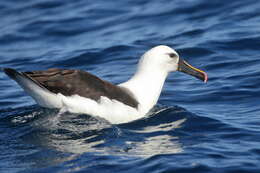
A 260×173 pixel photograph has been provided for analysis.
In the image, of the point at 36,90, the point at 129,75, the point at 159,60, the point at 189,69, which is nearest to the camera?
the point at 36,90

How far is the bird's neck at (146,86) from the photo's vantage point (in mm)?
9336

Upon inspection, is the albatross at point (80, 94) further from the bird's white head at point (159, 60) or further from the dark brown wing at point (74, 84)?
the bird's white head at point (159, 60)

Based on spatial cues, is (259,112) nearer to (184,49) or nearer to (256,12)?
(184,49)

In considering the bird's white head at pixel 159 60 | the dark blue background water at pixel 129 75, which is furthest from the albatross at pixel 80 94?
the bird's white head at pixel 159 60

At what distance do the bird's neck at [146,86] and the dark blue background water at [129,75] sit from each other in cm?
27

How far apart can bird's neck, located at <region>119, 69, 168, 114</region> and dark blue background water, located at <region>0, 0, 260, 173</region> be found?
10.5 inches

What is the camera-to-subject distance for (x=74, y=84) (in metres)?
8.66

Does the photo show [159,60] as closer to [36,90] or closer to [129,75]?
[36,90]

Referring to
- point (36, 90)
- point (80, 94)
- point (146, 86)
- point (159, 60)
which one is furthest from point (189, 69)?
point (36, 90)

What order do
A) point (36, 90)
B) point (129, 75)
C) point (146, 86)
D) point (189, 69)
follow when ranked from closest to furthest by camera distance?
point (36, 90) → point (146, 86) → point (189, 69) → point (129, 75)

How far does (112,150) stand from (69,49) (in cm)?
679

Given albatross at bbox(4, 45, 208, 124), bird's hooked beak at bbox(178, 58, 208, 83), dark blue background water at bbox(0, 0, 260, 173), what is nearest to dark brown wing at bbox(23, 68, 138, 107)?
albatross at bbox(4, 45, 208, 124)

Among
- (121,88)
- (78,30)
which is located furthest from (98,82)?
(78,30)

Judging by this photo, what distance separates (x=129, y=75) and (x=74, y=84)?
3449mm
